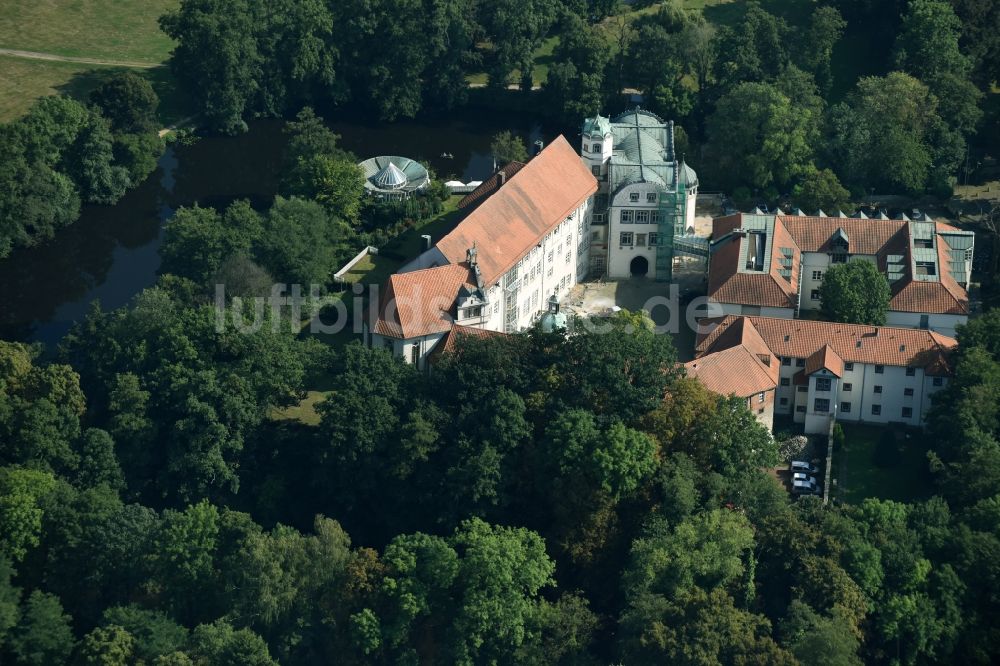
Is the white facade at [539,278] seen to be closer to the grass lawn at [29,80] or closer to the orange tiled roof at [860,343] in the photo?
the orange tiled roof at [860,343]

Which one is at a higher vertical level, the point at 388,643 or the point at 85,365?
the point at 85,365

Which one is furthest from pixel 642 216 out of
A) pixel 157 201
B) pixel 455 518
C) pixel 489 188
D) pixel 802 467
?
pixel 157 201

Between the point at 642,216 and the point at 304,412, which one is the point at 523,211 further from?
the point at 304,412

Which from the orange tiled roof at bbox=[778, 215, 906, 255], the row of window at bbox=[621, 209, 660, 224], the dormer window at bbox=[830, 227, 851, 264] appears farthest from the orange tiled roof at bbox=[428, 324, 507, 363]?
the dormer window at bbox=[830, 227, 851, 264]

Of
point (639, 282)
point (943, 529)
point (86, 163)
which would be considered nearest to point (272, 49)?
point (86, 163)

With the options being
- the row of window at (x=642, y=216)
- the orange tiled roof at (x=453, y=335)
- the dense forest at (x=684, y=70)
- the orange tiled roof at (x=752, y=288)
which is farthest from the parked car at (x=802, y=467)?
the dense forest at (x=684, y=70)

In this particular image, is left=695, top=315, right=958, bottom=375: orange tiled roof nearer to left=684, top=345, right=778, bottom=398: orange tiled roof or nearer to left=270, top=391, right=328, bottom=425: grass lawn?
left=684, top=345, right=778, bottom=398: orange tiled roof

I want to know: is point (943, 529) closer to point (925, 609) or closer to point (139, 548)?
point (925, 609)
